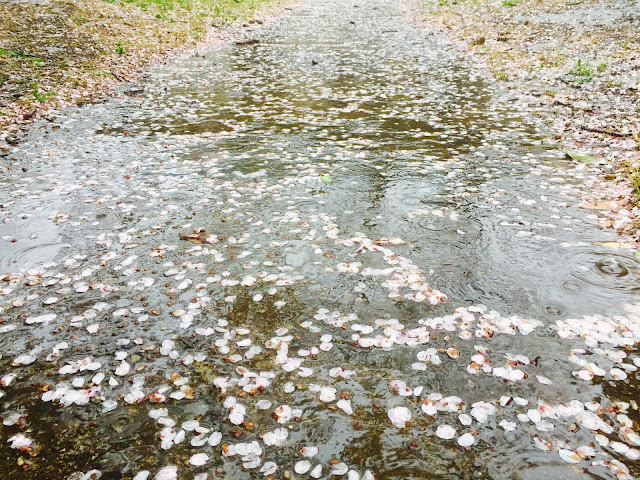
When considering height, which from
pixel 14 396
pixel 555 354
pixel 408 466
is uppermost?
pixel 555 354

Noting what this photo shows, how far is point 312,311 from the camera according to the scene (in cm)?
540

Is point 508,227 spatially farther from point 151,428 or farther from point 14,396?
point 14,396

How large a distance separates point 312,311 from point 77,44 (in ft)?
58.6

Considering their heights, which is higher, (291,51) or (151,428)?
(291,51)

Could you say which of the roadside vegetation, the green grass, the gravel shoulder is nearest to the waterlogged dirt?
the gravel shoulder

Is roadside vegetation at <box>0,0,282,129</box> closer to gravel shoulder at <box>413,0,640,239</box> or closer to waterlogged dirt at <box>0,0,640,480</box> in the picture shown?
waterlogged dirt at <box>0,0,640,480</box>

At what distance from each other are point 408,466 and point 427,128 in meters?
9.71

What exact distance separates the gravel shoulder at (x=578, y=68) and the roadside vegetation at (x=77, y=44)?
583 inches

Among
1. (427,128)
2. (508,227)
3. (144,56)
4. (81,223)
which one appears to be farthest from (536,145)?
(144,56)

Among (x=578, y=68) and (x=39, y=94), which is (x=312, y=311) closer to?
(x=39, y=94)

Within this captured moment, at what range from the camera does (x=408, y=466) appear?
3.60 metres

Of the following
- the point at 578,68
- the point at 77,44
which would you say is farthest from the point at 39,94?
the point at 578,68

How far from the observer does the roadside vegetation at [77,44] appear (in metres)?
13.4

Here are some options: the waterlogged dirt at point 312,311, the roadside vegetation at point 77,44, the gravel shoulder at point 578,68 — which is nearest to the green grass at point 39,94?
the roadside vegetation at point 77,44
